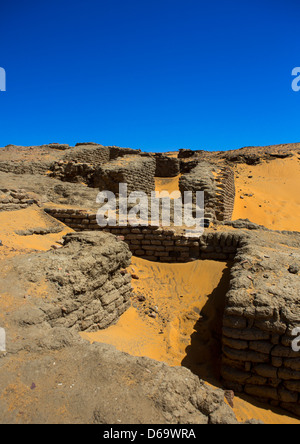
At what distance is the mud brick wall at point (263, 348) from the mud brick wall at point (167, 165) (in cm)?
1467

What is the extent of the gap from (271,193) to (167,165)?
6.89 metres

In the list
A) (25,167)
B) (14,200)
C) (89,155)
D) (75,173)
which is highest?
(89,155)

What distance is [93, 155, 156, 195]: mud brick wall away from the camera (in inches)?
448

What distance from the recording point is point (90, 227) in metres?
7.15

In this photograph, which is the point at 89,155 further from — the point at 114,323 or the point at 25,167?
the point at 114,323

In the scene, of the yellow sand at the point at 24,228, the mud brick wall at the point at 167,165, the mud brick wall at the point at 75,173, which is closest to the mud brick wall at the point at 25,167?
the mud brick wall at the point at 75,173

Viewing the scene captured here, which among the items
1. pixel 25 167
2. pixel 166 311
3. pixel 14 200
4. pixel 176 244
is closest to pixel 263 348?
pixel 166 311

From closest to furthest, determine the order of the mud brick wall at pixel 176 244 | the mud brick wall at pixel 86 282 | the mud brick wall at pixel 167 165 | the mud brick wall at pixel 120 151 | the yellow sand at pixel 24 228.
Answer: the mud brick wall at pixel 86 282 < the yellow sand at pixel 24 228 < the mud brick wall at pixel 176 244 < the mud brick wall at pixel 120 151 < the mud brick wall at pixel 167 165

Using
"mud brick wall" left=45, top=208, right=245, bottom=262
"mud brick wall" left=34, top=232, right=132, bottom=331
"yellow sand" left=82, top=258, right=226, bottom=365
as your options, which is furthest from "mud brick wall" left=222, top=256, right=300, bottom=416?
"mud brick wall" left=45, top=208, right=245, bottom=262

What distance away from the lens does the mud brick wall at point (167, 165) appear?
17219 millimetres

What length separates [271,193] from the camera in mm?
15688

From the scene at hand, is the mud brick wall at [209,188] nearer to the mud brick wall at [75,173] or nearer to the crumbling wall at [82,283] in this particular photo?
the crumbling wall at [82,283]

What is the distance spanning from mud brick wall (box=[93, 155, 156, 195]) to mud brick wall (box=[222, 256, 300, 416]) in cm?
893
